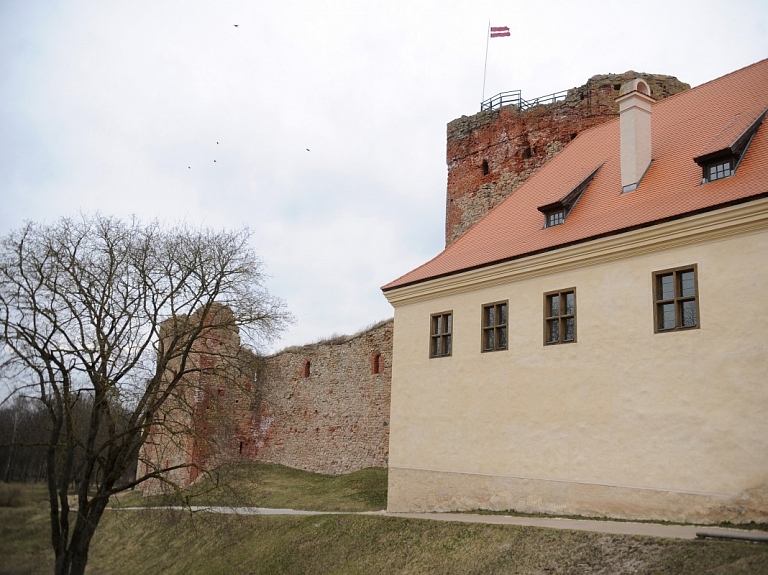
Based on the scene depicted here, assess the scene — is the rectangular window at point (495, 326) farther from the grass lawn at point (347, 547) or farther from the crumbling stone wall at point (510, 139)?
the crumbling stone wall at point (510, 139)

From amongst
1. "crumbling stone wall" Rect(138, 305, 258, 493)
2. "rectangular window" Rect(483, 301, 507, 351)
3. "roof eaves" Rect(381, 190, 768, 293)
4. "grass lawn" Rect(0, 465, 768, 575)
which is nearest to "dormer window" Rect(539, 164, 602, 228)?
"roof eaves" Rect(381, 190, 768, 293)

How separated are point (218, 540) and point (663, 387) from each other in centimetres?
1268

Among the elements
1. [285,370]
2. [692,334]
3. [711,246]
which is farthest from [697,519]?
[285,370]

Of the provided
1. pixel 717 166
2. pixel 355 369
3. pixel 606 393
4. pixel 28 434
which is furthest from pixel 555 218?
pixel 355 369

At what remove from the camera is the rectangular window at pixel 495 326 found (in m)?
15.7

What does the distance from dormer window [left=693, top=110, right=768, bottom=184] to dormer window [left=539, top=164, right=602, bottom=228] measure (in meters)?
2.94

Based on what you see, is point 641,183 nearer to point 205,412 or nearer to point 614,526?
point 614,526

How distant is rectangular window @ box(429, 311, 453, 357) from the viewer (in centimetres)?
1714

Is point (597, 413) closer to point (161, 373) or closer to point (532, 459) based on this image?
point (532, 459)

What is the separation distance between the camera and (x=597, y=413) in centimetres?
1338

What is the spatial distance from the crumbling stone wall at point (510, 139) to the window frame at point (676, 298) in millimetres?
11887

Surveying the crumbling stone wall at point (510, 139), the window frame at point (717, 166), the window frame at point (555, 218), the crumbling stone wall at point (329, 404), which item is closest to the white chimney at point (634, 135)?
the window frame at point (555, 218)

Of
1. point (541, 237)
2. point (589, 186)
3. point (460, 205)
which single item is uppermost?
point (460, 205)

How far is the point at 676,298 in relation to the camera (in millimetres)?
12531
